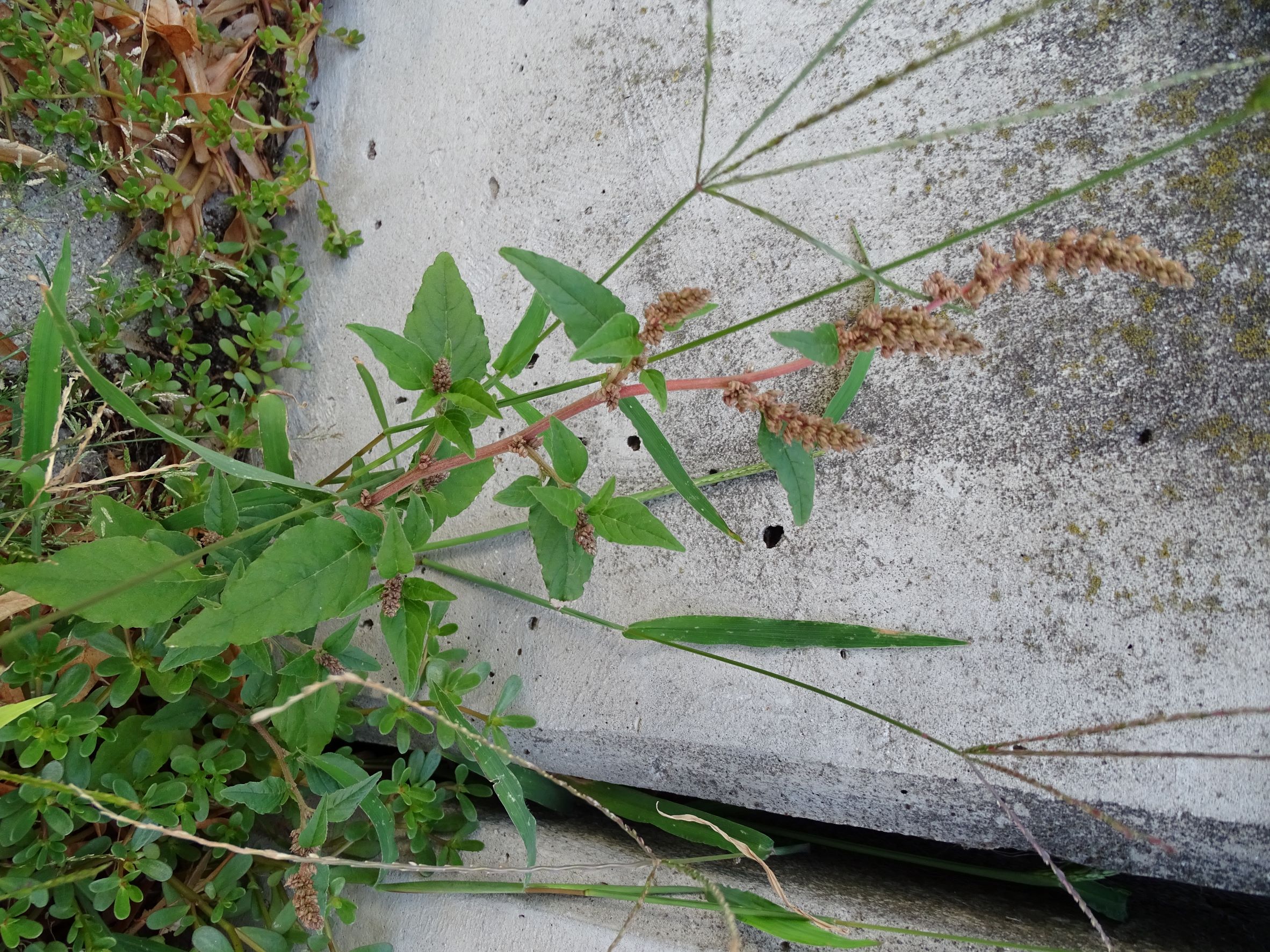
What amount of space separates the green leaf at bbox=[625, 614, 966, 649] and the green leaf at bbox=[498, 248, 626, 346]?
1.97ft

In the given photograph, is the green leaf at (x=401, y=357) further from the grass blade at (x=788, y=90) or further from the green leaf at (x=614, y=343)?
the grass blade at (x=788, y=90)

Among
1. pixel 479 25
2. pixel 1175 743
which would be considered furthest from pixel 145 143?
pixel 1175 743

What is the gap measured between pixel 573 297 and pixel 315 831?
3.11 ft

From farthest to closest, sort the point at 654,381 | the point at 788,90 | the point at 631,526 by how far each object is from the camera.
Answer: the point at 631,526
the point at 654,381
the point at 788,90

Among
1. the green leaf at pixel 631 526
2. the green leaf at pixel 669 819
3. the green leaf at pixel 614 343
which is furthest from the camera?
the green leaf at pixel 669 819

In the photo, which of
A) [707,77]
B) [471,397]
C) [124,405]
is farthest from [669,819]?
[707,77]

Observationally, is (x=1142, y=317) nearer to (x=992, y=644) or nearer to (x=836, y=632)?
(x=992, y=644)

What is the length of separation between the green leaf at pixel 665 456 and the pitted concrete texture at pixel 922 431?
23 centimetres

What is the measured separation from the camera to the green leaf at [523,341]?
125cm

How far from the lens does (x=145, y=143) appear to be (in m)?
1.91

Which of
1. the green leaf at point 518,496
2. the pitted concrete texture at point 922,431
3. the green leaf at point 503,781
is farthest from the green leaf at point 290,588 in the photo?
the pitted concrete texture at point 922,431

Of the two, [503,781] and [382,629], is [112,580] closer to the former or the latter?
[382,629]

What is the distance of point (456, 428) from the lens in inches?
46.1

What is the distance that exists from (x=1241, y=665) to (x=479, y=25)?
199cm
